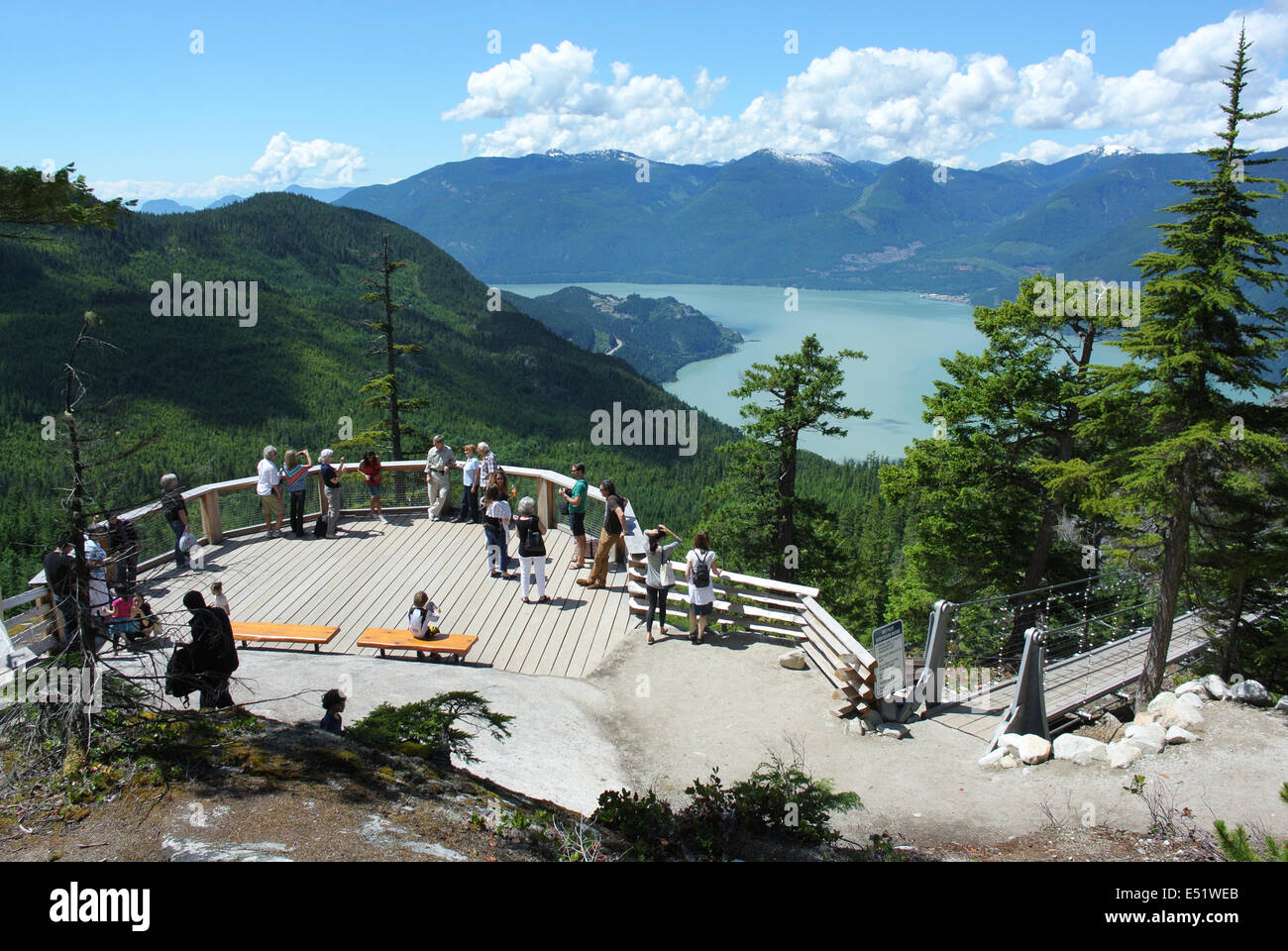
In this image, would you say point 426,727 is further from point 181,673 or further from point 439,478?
point 439,478

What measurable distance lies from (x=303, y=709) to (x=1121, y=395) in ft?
40.5

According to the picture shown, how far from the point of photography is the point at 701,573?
1038cm

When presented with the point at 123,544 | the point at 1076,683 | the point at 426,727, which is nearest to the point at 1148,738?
the point at 1076,683

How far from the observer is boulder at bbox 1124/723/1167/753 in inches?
328

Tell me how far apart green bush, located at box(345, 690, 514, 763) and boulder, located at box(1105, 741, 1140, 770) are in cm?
603

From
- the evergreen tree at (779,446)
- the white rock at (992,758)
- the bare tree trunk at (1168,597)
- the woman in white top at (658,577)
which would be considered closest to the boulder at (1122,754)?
the white rock at (992,758)

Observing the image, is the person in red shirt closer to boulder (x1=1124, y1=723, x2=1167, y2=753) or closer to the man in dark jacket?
the man in dark jacket

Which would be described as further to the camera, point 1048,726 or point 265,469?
point 265,469

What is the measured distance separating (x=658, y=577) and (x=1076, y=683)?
6.23 metres

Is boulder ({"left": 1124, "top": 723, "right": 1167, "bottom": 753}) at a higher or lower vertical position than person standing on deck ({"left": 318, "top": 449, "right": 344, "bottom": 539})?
lower

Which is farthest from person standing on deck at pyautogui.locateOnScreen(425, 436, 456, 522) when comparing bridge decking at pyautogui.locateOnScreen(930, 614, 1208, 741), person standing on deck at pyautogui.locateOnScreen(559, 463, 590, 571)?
bridge decking at pyautogui.locateOnScreen(930, 614, 1208, 741)

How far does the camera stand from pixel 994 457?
20.7 m
